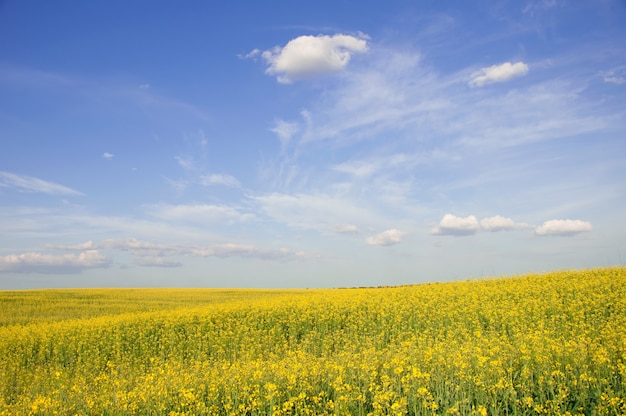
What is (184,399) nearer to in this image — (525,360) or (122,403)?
(122,403)

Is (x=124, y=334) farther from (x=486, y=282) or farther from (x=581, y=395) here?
(x=486, y=282)

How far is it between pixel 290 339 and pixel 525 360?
970 centimetres

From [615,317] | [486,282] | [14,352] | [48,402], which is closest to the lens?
[48,402]

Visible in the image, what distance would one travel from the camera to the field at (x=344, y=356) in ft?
25.2

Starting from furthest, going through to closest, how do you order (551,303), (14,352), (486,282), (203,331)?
1. (486,282)
2. (203,331)
3. (14,352)
4. (551,303)

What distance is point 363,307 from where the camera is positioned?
19.4m

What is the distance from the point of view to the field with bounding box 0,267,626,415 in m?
7.68

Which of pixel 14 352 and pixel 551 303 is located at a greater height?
pixel 551 303

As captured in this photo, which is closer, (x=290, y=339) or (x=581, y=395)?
(x=581, y=395)

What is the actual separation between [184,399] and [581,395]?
7094 mm

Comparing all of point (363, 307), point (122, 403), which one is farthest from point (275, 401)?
point (363, 307)

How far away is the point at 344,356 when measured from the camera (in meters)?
10.6

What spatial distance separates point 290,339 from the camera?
16.9 metres

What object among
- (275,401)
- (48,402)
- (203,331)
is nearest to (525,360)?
(275,401)
